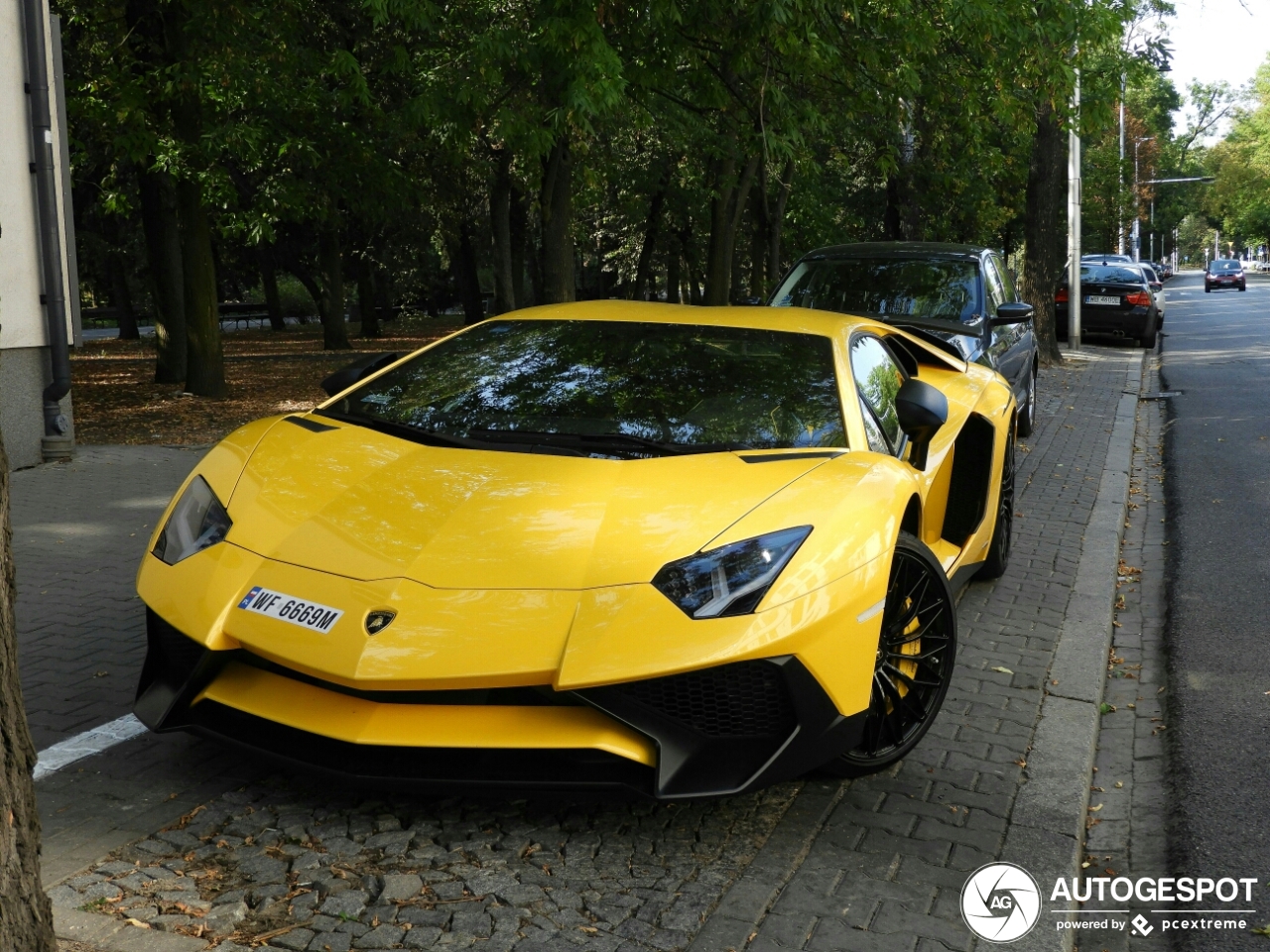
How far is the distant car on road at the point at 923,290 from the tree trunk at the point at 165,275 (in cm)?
1062

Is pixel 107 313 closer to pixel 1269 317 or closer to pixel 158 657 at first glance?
pixel 1269 317

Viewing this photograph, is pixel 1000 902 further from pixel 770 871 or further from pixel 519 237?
pixel 519 237

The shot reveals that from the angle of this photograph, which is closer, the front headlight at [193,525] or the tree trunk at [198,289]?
the front headlight at [193,525]

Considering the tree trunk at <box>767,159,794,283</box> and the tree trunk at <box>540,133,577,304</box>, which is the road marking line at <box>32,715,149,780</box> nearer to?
the tree trunk at <box>540,133,577,304</box>

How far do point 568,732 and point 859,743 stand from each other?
114cm

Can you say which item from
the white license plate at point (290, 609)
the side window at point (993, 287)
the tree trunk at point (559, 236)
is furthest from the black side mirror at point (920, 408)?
the tree trunk at point (559, 236)

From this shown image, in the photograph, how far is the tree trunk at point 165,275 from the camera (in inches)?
708

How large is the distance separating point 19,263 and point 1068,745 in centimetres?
849

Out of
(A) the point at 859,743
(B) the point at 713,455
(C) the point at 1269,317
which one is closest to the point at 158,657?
(B) the point at 713,455

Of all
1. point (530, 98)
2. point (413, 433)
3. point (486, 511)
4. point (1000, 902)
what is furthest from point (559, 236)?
point (1000, 902)

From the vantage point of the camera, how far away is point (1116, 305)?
2503 cm

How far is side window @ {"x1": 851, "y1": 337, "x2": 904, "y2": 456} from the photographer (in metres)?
4.66

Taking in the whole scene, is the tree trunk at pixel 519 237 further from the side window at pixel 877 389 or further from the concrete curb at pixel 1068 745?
the side window at pixel 877 389

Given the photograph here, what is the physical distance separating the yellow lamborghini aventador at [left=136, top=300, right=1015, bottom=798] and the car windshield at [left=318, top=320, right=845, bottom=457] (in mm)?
14
